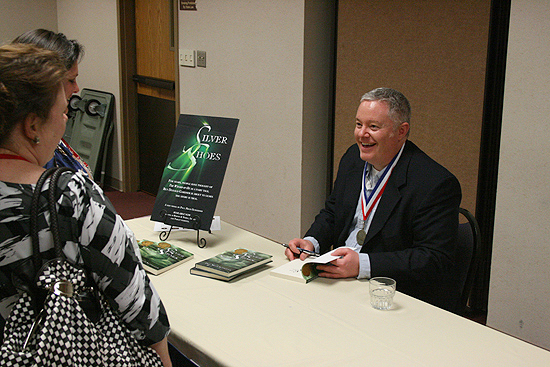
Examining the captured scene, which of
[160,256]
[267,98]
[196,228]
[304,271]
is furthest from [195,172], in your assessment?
[267,98]

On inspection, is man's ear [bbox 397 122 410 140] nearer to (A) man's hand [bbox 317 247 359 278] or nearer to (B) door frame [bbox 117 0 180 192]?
(A) man's hand [bbox 317 247 359 278]

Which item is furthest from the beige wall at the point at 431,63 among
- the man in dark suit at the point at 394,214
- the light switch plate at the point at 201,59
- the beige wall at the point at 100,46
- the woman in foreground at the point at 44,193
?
the beige wall at the point at 100,46

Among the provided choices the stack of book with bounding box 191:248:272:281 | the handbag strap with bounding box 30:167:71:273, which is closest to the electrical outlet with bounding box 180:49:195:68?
the stack of book with bounding box 191:248:272:281

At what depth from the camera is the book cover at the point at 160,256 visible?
193 cm

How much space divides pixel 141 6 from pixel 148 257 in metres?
3.82

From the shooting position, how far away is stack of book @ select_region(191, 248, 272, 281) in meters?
1.85

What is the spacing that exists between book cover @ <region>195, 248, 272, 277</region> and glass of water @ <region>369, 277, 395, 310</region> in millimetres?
441

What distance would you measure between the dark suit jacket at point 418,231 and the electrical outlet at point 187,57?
263 centimetres

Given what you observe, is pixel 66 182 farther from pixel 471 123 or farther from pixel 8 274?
pixel 471 123

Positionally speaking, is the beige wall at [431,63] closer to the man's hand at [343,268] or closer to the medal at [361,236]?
the medal at [361,236]

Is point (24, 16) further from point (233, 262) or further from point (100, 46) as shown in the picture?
point (233, 262)

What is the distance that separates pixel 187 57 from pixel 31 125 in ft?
11.6

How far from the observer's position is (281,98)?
150 inches

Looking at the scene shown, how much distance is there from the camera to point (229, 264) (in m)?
1.89
